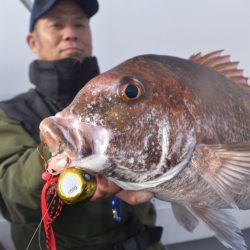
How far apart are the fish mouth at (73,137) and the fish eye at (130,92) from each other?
115 millimetres

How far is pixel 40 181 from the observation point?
1.38m

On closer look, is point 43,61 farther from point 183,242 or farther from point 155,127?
point 183,242

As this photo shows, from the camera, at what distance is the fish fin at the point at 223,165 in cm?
112

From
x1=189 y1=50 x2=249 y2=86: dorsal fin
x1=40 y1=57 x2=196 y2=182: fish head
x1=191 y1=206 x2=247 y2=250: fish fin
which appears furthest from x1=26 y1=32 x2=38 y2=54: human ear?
x1=191 y1=206 x2=247 y2=250: fish fin

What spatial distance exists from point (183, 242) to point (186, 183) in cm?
224

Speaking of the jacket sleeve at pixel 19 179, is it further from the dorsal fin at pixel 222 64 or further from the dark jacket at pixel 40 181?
the dorsal fin at pixel 222 64

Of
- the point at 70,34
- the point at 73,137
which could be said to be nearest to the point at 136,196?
the point at 73,137

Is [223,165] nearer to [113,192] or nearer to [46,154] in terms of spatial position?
[113,192]

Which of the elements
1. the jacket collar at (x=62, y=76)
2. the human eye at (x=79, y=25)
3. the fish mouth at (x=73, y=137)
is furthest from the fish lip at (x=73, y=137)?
the human eye at (x=79, y=25)

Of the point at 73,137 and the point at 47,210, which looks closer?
the point at 73,137

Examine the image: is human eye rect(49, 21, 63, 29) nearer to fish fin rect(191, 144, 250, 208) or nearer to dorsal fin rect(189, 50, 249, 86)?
dorsal fin rect(189, 50, 249, 86)

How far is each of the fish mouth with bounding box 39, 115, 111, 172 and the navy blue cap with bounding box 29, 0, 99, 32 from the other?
132 cm

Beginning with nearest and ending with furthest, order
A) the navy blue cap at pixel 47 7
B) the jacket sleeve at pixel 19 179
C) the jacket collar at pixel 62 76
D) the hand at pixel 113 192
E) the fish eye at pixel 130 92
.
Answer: the fish eye at pixel 130 92, the hand at pixel 113 192, the jacket sleeve at pixel 19 179, the jacket collar at pixel 62 76, the navy blue cap at pixel 47 7

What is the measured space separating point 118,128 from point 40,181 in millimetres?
432
